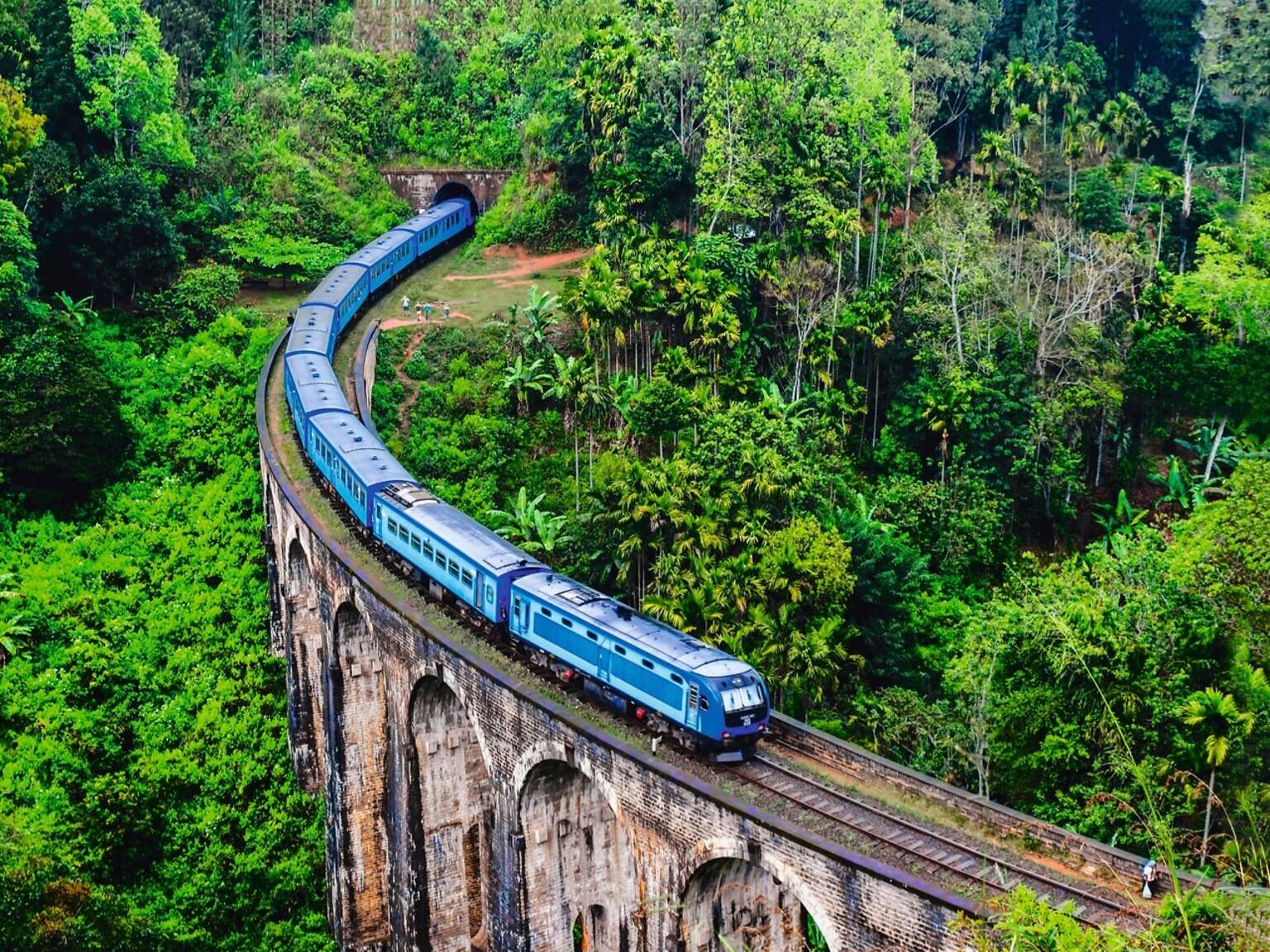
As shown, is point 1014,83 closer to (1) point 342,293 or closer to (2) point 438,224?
(2) point 438,224

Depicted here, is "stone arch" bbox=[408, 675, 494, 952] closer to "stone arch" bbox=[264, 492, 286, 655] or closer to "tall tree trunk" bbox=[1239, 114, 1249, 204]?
"stone arch" bbox=[264, 492, 286, 655]

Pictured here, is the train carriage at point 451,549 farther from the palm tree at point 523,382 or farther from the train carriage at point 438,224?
the train carriage at point 438,224

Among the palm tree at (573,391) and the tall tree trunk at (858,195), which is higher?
the tall tree trunk at (858,195)

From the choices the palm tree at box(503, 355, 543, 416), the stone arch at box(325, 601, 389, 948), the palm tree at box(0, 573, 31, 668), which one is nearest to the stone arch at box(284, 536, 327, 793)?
the stone arch at box(325, 601, 389, 948)

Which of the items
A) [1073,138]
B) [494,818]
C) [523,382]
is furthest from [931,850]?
[1073,138]

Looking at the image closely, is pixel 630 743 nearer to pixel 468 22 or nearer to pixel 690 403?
pixel 690 403

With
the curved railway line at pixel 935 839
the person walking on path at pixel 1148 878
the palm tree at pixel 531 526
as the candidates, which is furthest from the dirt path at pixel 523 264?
the person walking on path at pixel 1148 878
